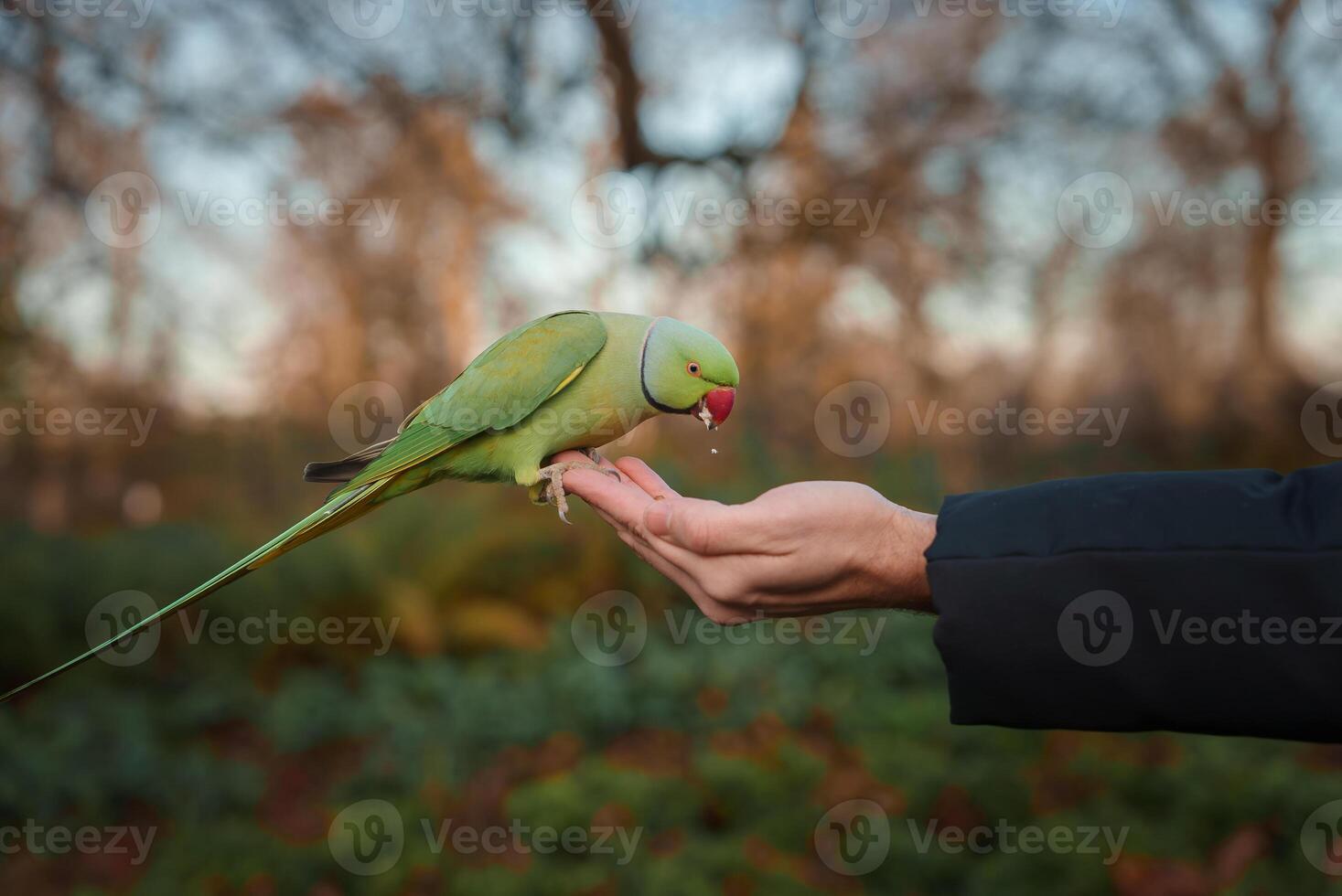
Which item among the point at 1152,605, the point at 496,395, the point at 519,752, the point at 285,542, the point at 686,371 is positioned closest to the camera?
the point at 1152,605

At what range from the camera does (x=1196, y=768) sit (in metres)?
4.86

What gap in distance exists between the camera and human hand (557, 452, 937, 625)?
208 centimetres

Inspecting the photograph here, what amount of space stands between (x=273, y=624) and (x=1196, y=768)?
6.30 m

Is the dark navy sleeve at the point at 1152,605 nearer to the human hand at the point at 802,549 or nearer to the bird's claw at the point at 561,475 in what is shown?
the human hand at the point at 802,549

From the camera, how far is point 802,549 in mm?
Answer: 2078

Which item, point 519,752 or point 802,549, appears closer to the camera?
point 802,549

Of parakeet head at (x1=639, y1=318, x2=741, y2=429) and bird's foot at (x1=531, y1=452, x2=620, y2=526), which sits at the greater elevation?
parakeet head at (x1=639, y1=318, x2=741, y2=429)

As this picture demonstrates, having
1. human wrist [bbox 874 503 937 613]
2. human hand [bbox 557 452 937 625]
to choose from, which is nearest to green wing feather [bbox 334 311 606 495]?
human hand [bbox 557 452 937 625]

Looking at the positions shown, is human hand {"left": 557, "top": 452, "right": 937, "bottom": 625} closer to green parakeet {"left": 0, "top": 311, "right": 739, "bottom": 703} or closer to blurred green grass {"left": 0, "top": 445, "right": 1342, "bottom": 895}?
green parakeet {"left": 0, "top": 311, "right": 739, "bottom": 703}

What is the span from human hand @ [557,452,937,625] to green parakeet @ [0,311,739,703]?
0.47 m

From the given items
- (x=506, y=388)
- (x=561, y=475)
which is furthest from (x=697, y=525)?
(x=506, y=388)

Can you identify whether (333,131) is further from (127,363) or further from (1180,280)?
(1180,280)

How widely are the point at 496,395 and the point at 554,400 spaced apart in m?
0.19

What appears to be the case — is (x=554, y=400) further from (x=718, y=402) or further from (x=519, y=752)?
(x=519, y=752)
